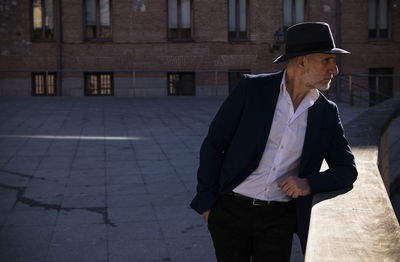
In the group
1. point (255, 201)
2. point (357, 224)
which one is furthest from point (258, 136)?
point (357, 224)

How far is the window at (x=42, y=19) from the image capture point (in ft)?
89.2

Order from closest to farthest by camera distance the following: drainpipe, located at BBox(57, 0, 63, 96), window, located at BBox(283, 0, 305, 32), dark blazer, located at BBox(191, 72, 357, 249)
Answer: dark blazer, located at BBox(191, 72, 357, 249) < drainpipe, located at BBox(57, 0, 63, 96) < window, located at BBox(283, 0, 305, 32)

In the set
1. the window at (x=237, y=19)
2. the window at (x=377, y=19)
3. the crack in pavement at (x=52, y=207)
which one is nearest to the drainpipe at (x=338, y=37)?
the window at (x=377, y=19)

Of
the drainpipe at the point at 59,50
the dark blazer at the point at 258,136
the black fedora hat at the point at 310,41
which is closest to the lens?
the black fedora hat at the point at 310,41

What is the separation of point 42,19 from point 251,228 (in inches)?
1022

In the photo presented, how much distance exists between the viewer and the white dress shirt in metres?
2.89

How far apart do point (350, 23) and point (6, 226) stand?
1001 inches

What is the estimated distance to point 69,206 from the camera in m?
6.62

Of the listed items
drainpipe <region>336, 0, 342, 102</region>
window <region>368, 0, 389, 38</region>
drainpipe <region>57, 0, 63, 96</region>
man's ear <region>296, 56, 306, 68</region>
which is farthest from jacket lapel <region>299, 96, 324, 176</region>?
window <region>368, 0, 389, 38</region>

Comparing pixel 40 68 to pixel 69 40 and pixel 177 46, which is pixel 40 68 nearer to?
pixel 69 40

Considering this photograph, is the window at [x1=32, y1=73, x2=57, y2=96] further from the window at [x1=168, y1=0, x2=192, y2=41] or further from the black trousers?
the black trousers

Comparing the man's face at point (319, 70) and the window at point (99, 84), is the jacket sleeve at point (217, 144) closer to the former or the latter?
the man's face at point (319, 70)

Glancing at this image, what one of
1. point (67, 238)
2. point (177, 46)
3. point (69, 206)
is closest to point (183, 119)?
point (69, 206)

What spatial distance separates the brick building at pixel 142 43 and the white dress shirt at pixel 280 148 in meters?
23.5
